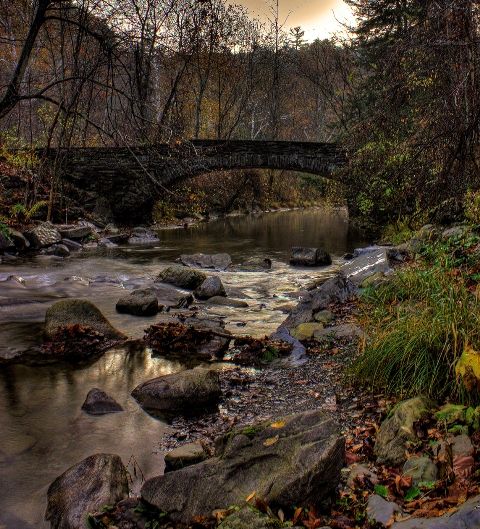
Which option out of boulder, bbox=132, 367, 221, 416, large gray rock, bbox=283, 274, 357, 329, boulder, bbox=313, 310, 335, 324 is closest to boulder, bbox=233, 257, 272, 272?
large gray rock, bbox=283, 274, 357, 329

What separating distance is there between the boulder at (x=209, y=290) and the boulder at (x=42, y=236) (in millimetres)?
6948

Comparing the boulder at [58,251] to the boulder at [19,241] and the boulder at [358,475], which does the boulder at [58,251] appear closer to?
the boulder at [19,241]

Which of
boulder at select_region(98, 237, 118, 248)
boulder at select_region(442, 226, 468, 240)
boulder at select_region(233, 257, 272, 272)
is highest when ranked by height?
boulder at select_region(442, 226, 468, 240)

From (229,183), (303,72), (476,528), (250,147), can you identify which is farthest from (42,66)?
(476,528)

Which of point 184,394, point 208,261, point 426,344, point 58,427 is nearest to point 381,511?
point 426,344

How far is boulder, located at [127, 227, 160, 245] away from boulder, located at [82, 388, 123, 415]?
13.4 meters

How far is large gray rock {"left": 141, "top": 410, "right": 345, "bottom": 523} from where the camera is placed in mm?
3043

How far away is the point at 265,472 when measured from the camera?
3176 millimetres

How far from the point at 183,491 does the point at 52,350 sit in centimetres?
415

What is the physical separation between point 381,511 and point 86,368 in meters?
4.38

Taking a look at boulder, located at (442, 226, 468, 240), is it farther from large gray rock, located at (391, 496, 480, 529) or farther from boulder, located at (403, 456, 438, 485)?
large gray rock, located at (391, 496, 480, 529)

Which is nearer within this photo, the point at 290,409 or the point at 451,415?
the point at 451,415

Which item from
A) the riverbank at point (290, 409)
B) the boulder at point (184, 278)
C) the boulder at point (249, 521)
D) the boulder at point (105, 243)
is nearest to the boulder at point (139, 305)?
the riverbank at point (290, 409)

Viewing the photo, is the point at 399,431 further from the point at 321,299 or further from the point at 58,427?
the point at 321,299
